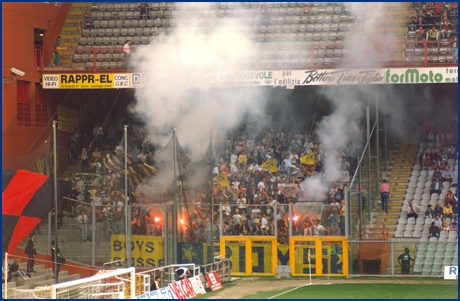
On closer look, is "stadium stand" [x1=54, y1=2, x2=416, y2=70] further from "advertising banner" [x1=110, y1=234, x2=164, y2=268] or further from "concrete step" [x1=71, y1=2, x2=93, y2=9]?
"advertising banner" [x1=110, y1=234, x2=164, y2=268]

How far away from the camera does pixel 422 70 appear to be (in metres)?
28.0

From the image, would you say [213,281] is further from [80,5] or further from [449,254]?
[80,5]

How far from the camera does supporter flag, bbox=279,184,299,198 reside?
92.5ft

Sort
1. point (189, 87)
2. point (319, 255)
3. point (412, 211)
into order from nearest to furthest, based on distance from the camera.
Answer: point (319, 255) → point (412, 211) → point (189, 87)

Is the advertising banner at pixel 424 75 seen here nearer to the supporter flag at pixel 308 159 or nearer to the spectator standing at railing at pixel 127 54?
the supporter flag at pixel 308 159

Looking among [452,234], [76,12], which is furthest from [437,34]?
[76,12]

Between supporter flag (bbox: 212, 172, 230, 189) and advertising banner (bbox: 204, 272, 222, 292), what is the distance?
218 inches

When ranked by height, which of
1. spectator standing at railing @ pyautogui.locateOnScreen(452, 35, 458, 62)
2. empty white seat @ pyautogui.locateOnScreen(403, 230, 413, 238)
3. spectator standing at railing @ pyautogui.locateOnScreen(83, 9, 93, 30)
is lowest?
empty white seat @ pyautogui.locateOnScreen(403, 230, 413, 238)

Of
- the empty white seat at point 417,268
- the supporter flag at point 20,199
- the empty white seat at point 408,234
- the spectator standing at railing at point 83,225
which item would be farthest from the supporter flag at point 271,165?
the supporter flag at point 20,199

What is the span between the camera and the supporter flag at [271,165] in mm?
29531

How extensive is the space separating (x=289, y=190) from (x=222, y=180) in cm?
204

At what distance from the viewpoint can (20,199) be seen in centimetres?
2091

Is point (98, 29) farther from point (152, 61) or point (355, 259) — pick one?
point (355, 259)

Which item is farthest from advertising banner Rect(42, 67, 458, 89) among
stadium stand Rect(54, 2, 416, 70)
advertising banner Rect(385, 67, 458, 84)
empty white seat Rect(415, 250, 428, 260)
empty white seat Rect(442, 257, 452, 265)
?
empty white seat Rect(442, 257, 452, 265)
